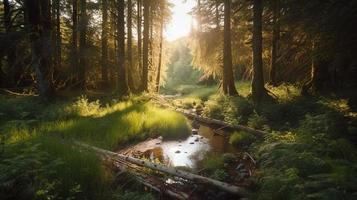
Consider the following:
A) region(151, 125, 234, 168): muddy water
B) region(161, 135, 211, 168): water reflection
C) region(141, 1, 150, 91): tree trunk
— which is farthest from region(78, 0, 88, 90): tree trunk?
region(161, 135, 211, 168): water reflection

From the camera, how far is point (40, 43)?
12.6 metres

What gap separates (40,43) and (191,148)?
25.5 ft

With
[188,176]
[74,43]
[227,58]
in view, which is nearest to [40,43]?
[74,43]

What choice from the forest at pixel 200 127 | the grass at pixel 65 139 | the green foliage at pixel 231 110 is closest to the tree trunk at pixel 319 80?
the forest at pixel 200 127

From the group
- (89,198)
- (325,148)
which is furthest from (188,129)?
(89,198)

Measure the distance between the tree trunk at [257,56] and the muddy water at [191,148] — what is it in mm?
3771

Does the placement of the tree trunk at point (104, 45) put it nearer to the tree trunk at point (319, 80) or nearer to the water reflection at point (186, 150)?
the water reflection at point (186, 150)

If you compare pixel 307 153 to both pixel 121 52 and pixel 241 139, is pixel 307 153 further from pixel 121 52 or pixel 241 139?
pixel 121 52

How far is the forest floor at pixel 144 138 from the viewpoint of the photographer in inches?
182

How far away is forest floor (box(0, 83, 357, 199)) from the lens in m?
4.62

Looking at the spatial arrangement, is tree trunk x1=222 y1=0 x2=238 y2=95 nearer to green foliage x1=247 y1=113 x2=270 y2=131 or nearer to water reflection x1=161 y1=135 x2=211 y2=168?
green foliage x1=247 y1=113 x2=270 y2=131

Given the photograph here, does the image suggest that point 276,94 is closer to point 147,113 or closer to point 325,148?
point 147,113

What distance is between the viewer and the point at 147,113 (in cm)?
1294

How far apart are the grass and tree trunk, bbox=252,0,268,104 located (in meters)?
4.27
